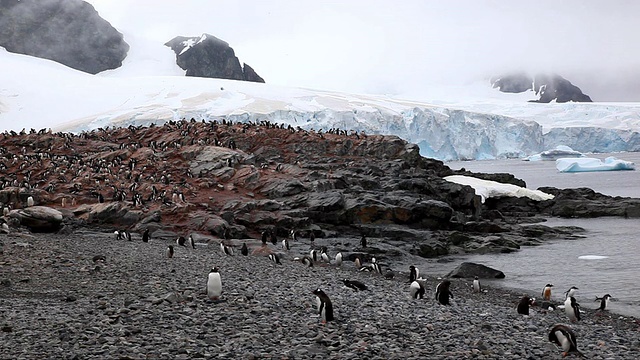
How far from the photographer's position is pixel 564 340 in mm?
8641

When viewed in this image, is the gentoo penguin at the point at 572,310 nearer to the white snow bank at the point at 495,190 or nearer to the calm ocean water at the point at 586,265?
the calm ocean water at the point at 586,265

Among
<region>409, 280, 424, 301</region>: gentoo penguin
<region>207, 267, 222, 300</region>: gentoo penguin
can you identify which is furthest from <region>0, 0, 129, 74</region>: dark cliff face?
<region>207, 267, 222, 300</region>: gentoo penguin

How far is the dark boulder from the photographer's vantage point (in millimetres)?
18922

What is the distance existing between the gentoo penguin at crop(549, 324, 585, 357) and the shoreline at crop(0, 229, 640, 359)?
0.40 feet

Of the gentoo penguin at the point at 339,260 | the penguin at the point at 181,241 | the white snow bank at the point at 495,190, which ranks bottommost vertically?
the gentoo penguin at the point at 339,260

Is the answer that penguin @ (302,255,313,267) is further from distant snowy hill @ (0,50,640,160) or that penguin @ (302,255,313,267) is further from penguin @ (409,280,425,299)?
distant snowy hill @ (0,50,640,160)

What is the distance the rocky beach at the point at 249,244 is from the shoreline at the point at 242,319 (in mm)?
42

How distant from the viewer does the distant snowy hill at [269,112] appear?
67188mm

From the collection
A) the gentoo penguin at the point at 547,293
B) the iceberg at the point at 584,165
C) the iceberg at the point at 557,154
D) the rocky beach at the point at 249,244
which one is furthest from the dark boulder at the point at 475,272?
the iceberg at the point at 557,154

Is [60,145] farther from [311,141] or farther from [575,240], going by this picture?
[575,240]

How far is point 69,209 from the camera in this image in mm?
25625

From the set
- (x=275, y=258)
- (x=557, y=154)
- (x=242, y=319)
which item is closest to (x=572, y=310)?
(x=242, y=319)

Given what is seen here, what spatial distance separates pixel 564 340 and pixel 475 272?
1053cm

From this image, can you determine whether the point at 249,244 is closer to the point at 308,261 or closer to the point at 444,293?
the point at 308,261
